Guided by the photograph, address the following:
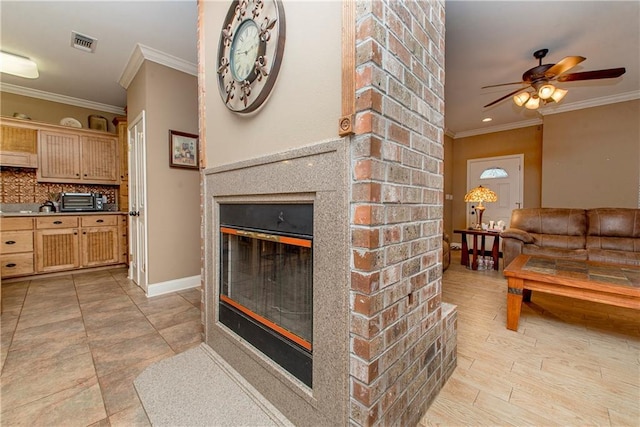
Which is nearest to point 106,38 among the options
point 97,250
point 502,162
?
point 97,250

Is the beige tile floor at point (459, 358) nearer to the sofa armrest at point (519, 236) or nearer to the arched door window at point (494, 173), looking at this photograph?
the sofa armrest at point (519, 236)

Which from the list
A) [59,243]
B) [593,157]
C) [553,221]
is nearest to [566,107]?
[593,157]

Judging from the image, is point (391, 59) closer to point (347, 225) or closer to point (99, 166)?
point (347, 225)

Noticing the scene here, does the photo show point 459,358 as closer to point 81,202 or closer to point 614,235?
point 614,235

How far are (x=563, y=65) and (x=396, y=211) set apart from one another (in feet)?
8.74

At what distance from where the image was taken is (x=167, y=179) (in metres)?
2.92

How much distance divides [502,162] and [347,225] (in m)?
5.90

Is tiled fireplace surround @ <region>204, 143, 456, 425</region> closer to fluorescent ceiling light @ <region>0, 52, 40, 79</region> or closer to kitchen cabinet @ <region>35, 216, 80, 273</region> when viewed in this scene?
fluorescent ceiling light @ <region>0, 52, 40, 79</region>

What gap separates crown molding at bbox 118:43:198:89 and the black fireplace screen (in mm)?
2284

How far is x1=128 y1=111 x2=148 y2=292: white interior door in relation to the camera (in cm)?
286

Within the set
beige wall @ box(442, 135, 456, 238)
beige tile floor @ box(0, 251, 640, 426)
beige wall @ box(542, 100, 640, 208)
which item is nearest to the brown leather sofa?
beige wall @ box(542, 100, 640, 208)

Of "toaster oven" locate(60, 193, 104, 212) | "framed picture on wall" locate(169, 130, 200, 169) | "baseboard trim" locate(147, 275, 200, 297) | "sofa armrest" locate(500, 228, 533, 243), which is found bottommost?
"baseboard trim" locate(147, 275, 200, 297)

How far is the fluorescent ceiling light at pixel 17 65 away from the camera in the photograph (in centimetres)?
264

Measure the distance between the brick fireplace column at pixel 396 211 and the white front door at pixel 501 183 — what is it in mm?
5110
